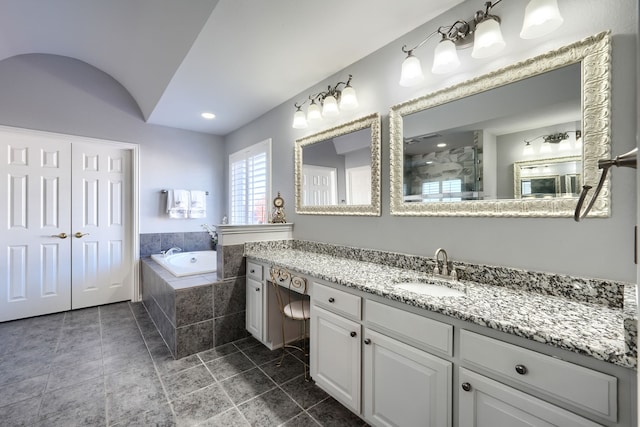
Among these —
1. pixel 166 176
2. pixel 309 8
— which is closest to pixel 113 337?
pixel 166 176

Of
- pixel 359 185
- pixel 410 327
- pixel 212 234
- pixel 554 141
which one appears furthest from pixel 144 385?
pixel 554 141

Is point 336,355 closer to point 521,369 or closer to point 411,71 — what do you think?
point 521,369

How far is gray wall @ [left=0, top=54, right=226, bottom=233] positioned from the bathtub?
42cm

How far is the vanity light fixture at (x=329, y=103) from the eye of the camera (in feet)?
7.11

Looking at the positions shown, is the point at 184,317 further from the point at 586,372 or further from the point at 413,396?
the point at 586,372

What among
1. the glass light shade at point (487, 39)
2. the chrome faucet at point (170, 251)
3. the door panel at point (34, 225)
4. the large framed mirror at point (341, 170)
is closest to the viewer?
the glass light shade at point (487, 39)

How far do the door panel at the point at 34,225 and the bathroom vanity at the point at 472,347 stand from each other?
316 centimetres

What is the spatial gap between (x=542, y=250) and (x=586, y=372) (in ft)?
2.19

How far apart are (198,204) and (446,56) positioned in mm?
3585

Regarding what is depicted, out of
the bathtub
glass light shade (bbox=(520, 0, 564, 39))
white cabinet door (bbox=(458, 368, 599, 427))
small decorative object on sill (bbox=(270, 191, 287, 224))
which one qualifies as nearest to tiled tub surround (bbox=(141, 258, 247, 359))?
the bathtub

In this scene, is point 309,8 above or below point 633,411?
above

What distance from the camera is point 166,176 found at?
3.84 m

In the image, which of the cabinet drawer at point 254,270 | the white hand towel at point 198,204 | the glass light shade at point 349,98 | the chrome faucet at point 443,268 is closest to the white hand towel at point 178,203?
the white hand towel at point 198,204

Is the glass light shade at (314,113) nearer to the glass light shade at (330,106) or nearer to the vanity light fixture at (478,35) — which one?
the glass light shade at (330,106)
